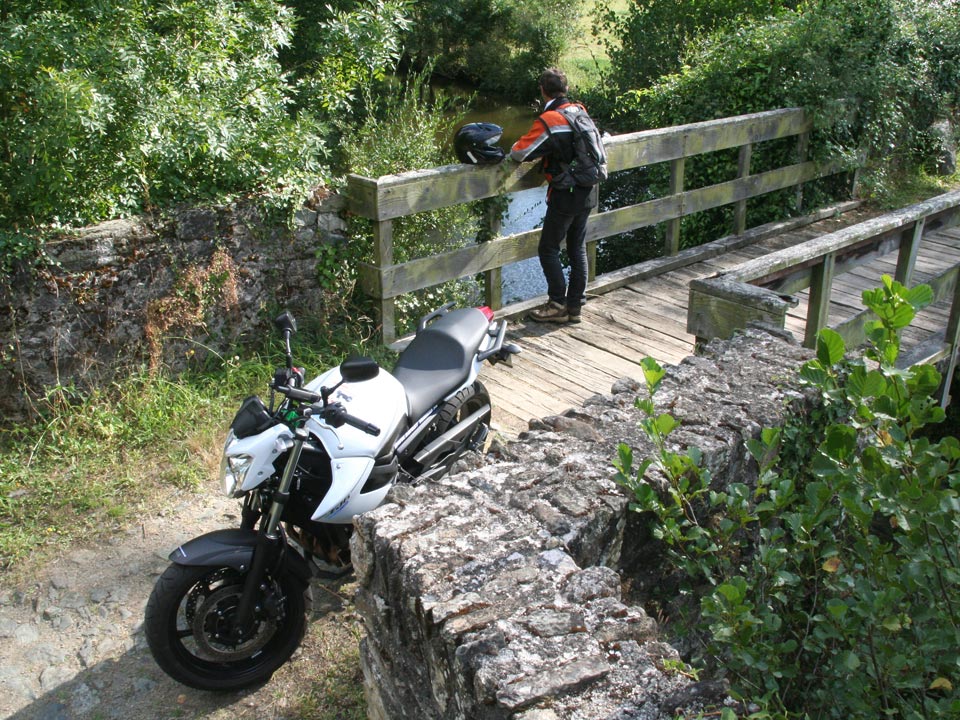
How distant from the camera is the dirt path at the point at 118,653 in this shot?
3.52 m

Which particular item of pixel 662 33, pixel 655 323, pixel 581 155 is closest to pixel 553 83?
pixel 581 155

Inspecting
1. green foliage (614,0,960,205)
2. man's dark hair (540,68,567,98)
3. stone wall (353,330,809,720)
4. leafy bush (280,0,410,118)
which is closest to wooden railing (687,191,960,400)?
stone wall (353,330,809,720)

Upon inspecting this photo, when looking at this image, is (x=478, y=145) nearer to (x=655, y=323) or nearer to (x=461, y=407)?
(x=655, y=323)

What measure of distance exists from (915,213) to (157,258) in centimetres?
403

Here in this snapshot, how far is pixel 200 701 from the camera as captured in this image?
3.57 m

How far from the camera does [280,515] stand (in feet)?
11.2

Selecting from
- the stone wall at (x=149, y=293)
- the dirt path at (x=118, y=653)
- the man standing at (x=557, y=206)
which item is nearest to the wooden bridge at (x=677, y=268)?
the man standing at (x=557, y=206)

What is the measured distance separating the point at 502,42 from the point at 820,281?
19.5 metres

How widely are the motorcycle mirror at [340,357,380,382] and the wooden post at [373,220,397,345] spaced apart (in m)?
2.48

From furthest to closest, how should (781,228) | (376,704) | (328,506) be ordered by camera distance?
1. (781,228)
2. (328,506)
3. (376,704)

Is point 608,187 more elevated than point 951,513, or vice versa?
point 951,513

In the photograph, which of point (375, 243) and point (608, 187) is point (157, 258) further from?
point (608, 187)

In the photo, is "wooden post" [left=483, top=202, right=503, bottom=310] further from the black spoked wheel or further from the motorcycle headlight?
the motorcycle headlight

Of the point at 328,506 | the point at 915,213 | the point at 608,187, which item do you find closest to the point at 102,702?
the point at 328,506
